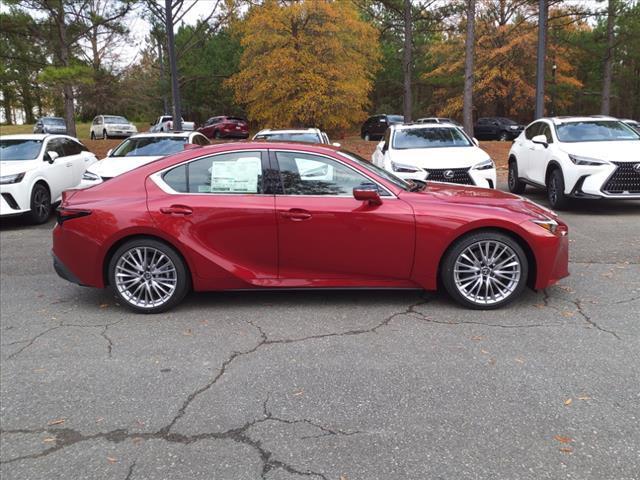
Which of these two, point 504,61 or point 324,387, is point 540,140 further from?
point 504,61

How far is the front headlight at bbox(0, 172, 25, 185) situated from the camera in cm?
920

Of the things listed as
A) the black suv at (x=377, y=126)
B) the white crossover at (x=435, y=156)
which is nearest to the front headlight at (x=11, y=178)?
the white crossover at (x=435, y=156)

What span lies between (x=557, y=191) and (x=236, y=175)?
6.78 meters

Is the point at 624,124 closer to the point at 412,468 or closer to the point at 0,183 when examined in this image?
the point at 412,468

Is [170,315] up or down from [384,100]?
down

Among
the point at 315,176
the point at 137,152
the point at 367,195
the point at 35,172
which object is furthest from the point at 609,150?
the point at 35,172

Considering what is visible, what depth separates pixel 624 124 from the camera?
33.9 ft

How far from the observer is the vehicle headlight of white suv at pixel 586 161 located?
907cm

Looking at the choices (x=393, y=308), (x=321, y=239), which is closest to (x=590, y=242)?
(x=393, y=308)

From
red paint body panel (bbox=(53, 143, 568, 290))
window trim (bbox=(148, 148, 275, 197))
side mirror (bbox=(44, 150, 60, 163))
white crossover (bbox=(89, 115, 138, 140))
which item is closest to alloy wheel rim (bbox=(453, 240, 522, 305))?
red paint body panel (bbox=(53, 143, 568, 290))

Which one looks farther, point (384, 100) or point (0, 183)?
point (384, 100)

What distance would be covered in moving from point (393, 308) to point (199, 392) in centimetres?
207

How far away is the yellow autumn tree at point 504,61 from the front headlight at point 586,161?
29491mm

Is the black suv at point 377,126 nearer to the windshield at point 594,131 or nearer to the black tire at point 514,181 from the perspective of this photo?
the black tire at point 514,181
